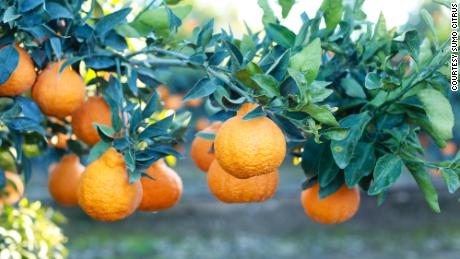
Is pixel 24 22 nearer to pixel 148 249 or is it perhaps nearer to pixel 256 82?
pixel 256 82

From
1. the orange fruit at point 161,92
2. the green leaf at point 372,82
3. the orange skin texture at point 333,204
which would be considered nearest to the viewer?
the green leaf at point 372,82

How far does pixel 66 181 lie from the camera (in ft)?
4.59

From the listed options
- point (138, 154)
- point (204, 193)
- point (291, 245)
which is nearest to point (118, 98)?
point (138, 154)

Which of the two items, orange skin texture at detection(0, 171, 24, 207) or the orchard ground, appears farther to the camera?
the orchard ground

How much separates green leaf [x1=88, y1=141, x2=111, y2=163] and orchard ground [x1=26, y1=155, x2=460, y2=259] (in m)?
3.15

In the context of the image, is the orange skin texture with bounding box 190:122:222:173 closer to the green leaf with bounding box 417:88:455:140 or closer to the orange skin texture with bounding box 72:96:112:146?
the orange skin texture with bounding box 72:96:112:146

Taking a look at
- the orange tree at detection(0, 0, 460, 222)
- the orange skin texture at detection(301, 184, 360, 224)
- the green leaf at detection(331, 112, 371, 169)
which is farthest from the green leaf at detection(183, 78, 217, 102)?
the orange skin texture at detection(301, 184, 360, 224)

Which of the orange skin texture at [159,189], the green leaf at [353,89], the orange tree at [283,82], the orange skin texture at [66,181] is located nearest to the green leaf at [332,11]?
the orange tree at [283,82]

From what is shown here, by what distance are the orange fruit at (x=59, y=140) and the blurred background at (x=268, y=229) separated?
7.61 feet

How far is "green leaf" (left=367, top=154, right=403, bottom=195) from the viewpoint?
37.9 inches

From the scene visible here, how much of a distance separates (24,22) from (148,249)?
11.0 feet

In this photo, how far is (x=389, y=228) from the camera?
4.97 meters

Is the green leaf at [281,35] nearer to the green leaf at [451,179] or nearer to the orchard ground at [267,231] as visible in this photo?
the green leaf at [451,179]

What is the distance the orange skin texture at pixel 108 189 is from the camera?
1008 mm
